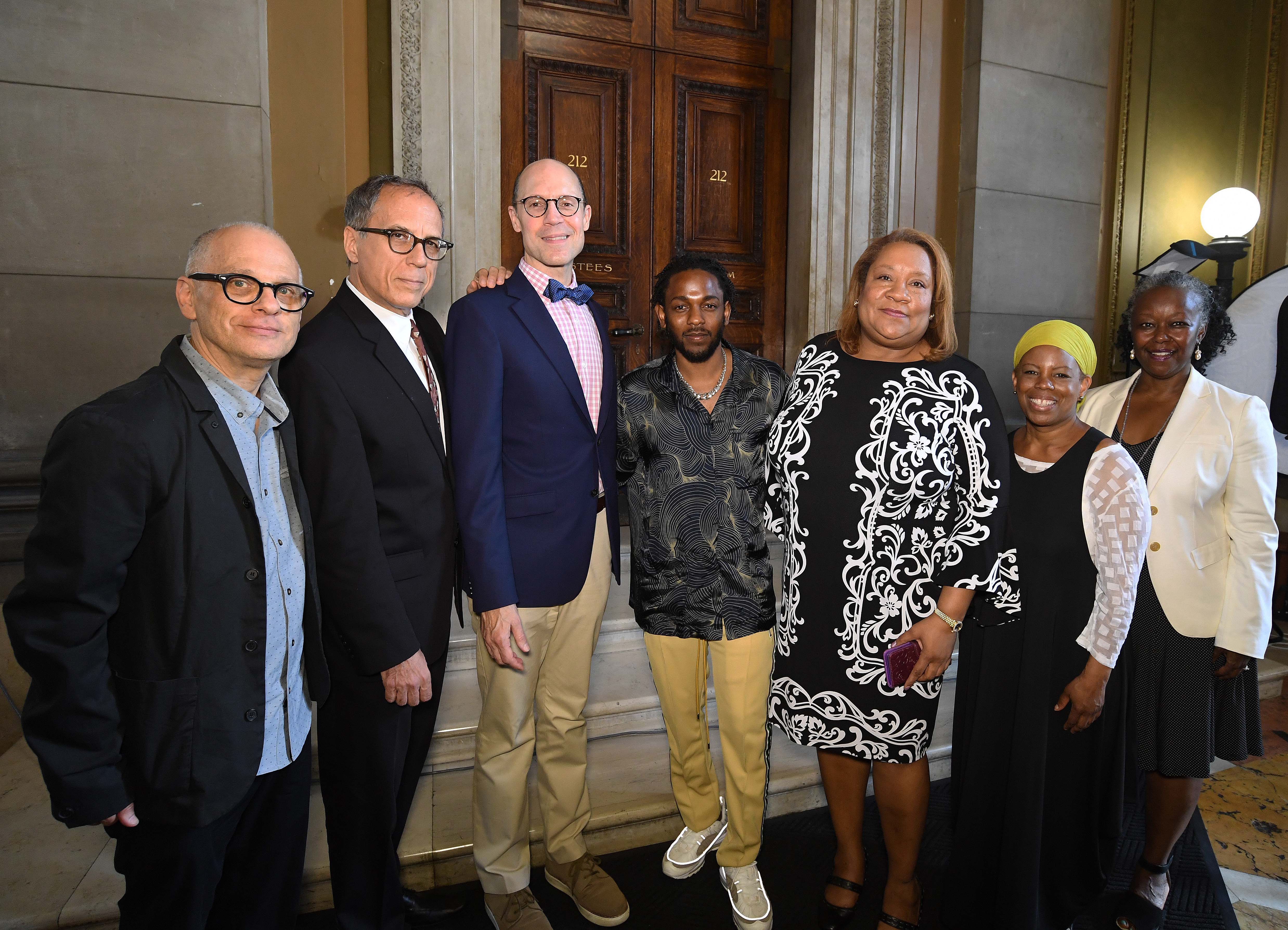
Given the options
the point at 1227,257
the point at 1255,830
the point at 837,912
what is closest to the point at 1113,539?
the point at 837,912

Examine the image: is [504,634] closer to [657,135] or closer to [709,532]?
[709,532]

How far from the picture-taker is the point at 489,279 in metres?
2.03

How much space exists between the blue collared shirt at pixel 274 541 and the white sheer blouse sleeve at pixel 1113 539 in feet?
6.03

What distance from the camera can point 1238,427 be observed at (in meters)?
2.12

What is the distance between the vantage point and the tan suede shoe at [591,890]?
2096 mm

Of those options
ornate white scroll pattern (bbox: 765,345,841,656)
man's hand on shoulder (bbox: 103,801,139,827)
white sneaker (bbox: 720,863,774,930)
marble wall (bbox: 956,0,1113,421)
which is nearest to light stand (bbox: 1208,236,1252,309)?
marble wall (bbox: 956,0,1113,421)

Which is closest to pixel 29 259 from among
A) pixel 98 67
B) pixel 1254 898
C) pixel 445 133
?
pixel 98 67

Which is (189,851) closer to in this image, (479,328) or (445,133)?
(479,328)

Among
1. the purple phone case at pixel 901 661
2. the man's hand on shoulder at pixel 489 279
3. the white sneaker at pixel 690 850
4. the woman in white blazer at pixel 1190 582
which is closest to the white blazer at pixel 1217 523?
the woman in white blazer at pixel 1190 582

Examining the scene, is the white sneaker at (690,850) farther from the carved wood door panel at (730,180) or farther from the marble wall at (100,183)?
the carved wood door panel at (730,180)

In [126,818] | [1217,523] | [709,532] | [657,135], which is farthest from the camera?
[657,135]

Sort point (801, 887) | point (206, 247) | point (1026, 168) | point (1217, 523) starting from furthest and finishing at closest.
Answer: point (1026, 168)
point (801, 887)
point (1217, 523)
point (206, 247)

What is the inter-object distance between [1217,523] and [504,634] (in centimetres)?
202

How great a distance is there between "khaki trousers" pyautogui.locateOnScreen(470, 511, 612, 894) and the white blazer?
158 centimetres
